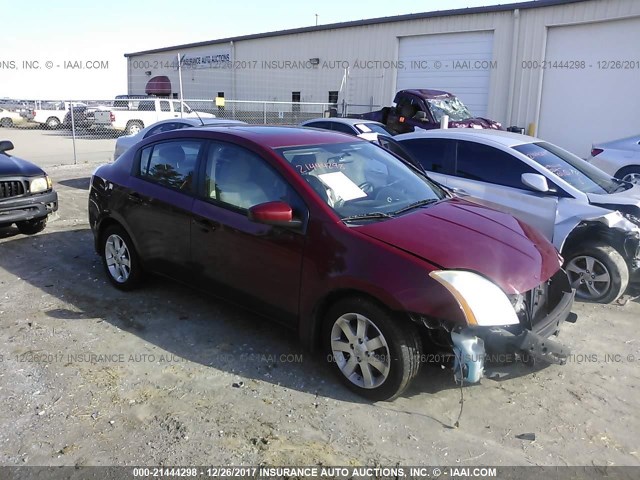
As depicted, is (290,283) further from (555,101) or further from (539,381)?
(555,101)

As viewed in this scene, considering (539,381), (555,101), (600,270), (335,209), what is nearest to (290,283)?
(335,209)

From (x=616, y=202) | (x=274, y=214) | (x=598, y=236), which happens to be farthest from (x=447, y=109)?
(x=274, y=214)

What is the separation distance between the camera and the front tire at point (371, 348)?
3170mm

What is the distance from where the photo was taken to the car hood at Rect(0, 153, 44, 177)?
656 cm

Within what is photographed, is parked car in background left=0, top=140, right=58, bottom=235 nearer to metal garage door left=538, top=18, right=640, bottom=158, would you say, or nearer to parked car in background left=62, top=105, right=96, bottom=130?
metal garage door left=538, top=18, right=640, bottom=158

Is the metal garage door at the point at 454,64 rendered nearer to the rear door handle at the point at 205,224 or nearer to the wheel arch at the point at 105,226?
the wheel arch at the point at 105,226

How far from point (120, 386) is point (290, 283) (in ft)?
4.33

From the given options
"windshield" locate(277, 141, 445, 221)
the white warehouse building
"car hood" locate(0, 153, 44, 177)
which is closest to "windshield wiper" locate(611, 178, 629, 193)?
"windshield" locate(277, 141, 445, 221)

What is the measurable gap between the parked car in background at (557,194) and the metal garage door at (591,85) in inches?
475

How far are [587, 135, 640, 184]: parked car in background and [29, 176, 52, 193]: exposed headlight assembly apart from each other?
30.4ft

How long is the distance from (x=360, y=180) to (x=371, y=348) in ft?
4.32

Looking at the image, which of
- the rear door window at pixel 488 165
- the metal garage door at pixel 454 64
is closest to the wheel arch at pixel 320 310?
the rear door window at pixel 488 165

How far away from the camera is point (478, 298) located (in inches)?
119

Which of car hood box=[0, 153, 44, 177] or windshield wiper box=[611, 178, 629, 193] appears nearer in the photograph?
windshield wiper box=[611, 178, 629, 193]
